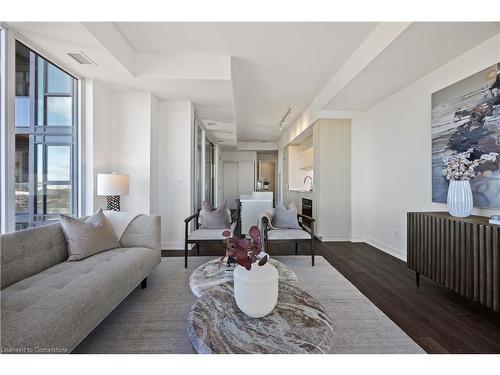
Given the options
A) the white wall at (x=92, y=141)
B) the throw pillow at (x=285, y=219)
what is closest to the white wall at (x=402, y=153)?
the throw pillow at (x=285, y=219)

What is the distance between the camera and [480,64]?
7.53 feet

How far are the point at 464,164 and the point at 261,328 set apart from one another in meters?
2.46

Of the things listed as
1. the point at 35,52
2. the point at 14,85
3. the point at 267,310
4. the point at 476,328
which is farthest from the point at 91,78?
the point at 476,328

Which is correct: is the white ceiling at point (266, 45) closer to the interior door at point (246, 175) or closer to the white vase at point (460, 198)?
the white vase at point (460, 198)

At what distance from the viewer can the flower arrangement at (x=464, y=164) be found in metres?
2.16

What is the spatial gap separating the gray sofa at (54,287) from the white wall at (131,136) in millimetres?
1525

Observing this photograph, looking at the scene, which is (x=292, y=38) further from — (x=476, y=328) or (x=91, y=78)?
(x=476, y=328)

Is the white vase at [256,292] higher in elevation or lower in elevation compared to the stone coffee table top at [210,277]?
higher

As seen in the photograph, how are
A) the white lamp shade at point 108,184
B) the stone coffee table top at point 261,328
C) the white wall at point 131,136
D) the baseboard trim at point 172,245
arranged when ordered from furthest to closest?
1. the baseboard trim at point 172,245
2. the white wall at point 131,136
3. the white lamp shade at point 108,184
4. the stone coffee table top at point 261,328

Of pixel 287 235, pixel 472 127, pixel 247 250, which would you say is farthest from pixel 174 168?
pixel 472 127

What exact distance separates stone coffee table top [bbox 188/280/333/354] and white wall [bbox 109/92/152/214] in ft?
8.99

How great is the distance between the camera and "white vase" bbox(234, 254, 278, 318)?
1.21 m

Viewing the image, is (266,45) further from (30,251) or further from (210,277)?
(30,251)

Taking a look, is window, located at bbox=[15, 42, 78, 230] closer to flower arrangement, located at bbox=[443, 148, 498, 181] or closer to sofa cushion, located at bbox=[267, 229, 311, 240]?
sofa cushion, located at bbox=[267, 229, 311, 240]
